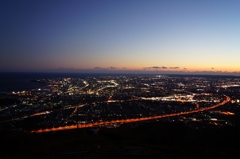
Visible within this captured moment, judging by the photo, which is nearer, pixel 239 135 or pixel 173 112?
pixel 239 135

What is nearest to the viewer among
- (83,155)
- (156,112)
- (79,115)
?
(83,155)

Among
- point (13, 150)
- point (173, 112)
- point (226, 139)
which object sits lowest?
point (173, 112)

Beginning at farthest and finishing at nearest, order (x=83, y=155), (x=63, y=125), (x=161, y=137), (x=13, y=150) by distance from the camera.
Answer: (x=63, y=125) → (x=161, y=137) → (x=13, y=150) → (x=83, y=155)

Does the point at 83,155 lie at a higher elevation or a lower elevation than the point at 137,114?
higher

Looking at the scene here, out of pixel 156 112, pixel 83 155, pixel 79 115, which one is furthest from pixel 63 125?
pixel 83 155

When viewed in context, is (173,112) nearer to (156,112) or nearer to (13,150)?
(156,112)

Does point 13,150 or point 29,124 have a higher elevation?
point 13,150

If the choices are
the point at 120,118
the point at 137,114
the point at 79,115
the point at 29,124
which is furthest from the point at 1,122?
the point at 137,114

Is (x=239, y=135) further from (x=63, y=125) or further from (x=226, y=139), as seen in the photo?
(x=63, y=125)

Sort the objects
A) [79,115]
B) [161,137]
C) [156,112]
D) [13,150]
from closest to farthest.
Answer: [13,150], [161,137], [79,115], [156,112]
